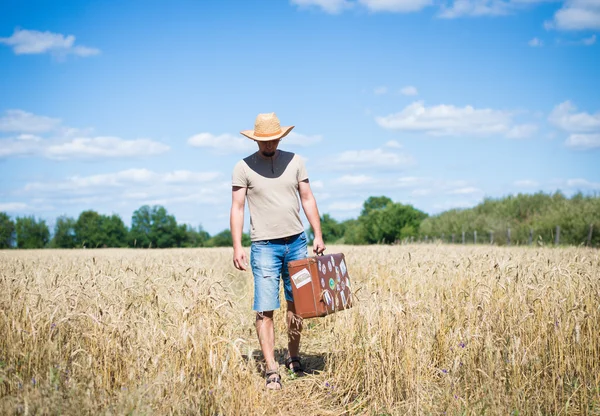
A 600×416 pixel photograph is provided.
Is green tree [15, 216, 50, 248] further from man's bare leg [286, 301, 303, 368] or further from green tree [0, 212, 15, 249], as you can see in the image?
man's bare leg [286, 301, 303, 368]

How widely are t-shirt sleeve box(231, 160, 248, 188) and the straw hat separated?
1.00ft

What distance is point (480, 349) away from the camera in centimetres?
416

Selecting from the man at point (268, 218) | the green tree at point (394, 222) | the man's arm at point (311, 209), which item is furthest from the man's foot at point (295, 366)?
the green tree at point (394, 222)

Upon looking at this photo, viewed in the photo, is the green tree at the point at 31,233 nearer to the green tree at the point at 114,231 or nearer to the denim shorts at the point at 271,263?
the green tree at the point at 114,231

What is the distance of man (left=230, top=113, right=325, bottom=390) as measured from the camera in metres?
4.81

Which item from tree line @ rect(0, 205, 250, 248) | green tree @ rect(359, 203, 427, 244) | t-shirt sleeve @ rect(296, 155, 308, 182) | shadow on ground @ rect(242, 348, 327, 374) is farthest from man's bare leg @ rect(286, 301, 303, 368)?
tree line @ rect(0, 205, 250, 248)

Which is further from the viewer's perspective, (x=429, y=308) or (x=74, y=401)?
(x=429, y=308)

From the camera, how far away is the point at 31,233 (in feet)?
209

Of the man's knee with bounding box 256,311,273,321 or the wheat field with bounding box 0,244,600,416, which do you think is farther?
the man's knee with bounding box 256,311,273,321

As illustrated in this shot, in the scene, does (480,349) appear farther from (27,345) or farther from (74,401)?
(27,345)

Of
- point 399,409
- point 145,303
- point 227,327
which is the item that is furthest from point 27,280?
point 399,409

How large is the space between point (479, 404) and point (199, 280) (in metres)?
2.56

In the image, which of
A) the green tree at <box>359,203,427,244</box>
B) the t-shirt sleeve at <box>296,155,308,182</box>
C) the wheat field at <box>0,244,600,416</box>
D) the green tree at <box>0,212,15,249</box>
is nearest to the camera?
the wheat field at <box>0,244,600,416</box>

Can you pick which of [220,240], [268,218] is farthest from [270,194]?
[220,240]
